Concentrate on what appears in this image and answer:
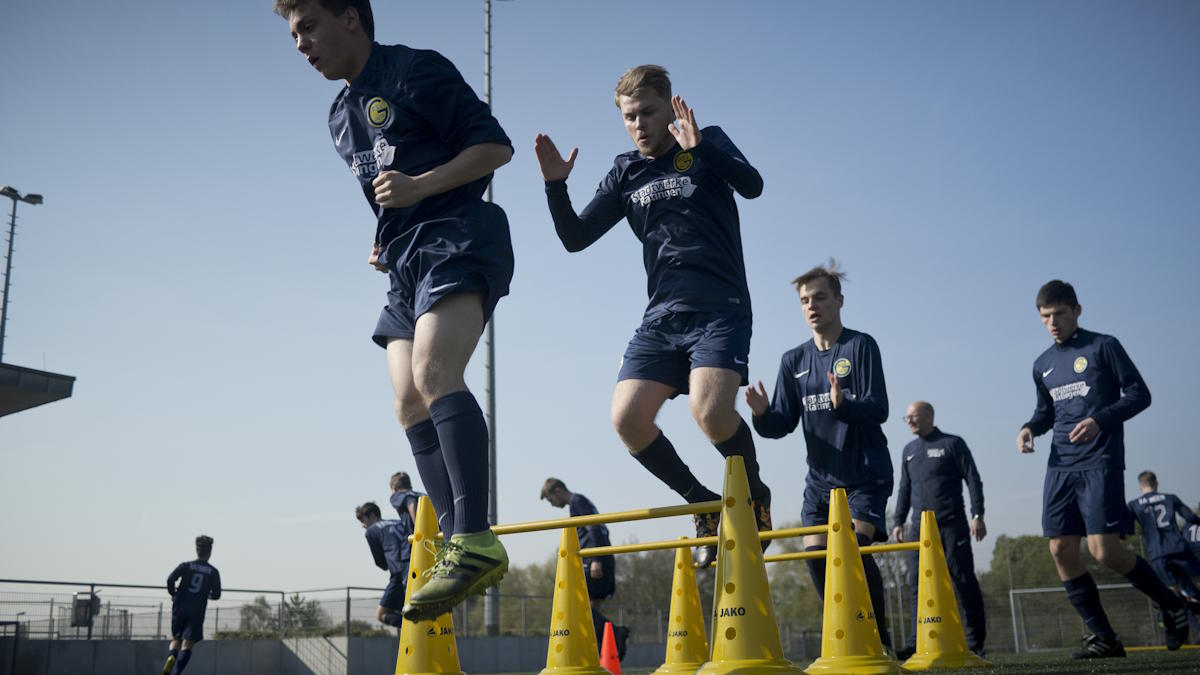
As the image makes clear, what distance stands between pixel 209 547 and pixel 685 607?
1250 centimetres

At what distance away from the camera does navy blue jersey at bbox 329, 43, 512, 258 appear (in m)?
3.81

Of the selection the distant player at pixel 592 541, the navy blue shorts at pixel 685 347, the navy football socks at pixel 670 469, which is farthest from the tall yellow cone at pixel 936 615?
the distant player at pixel 592 541

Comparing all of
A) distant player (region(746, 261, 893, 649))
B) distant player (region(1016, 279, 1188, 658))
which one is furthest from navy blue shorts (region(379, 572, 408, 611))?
distant player (region(1016, 279, 1188, 658))

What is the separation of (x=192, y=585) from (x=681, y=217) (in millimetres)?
13249

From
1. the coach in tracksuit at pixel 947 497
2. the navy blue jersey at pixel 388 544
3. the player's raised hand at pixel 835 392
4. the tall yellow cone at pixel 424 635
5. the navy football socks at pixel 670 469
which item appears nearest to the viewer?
the tall yellow cone at pixel 424 635

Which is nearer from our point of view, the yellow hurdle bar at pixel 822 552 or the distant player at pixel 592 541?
the yellow hurdle bar at pixel 822 552

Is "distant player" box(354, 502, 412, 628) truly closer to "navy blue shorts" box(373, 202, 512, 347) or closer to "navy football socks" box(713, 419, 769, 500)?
→ "navy football socks" box(713, 419, 769, 500)

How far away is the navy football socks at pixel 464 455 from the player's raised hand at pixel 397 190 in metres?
0.74

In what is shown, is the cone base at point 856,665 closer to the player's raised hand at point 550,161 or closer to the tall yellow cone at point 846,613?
the tall yellow cone at point 846,613

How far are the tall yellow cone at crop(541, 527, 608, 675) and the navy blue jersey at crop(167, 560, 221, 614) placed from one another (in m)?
12.3

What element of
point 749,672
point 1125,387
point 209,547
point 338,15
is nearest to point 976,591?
point 1125,387

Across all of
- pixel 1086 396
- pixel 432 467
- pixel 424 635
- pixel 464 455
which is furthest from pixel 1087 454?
pixel 464 455

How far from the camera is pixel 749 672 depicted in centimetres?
358

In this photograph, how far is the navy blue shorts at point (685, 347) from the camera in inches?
181
